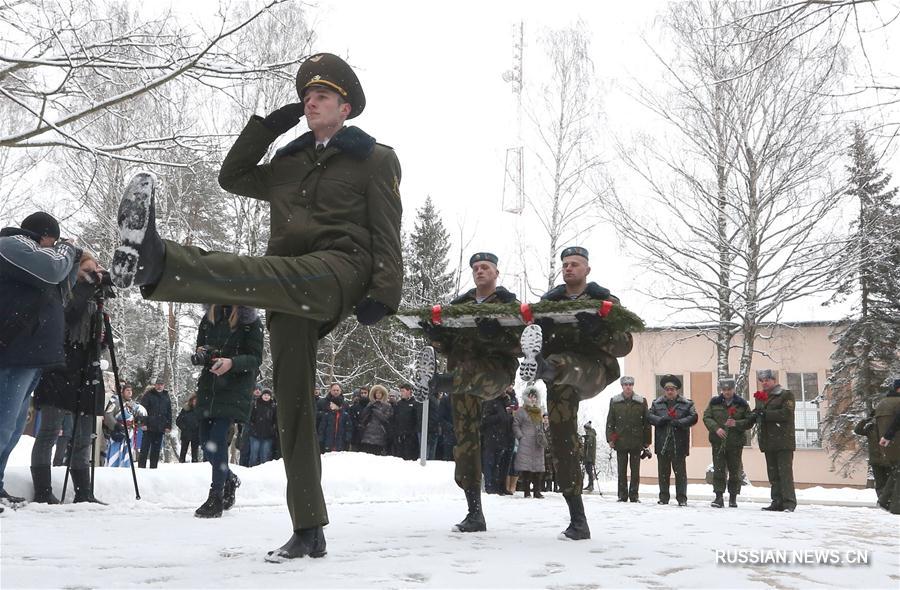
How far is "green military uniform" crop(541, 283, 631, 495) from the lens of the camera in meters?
5.41

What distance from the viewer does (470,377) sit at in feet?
18.9

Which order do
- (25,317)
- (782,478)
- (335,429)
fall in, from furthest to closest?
1. (335,429)
2. (782,478)
3. (25,317)

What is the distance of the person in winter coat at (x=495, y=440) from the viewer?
14281 mm

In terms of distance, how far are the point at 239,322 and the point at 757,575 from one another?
4430 mm

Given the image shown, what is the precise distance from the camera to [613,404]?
14844 millimetres

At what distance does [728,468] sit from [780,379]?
24.5 metres

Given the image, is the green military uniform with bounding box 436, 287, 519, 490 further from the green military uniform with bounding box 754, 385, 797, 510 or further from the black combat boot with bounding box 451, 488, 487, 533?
the green military uniform with bounding box 754, 385, 797, 510

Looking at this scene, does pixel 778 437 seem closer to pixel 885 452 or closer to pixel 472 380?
pixel 885 452

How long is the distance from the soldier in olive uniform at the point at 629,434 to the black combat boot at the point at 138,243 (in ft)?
40.0

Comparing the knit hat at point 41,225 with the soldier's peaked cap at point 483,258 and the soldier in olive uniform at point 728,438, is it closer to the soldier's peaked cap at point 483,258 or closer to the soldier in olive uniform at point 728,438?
the soldier's peaked cap at point 483,258

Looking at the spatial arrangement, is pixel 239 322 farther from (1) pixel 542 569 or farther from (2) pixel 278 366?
(1) pixel 542 569

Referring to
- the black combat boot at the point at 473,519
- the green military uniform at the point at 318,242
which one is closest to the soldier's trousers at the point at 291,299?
the green military uniform at the point at 318,242

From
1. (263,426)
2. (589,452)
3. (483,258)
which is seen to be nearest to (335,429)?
(263,426)

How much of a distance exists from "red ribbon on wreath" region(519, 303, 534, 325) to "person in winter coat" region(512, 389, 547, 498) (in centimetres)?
993
